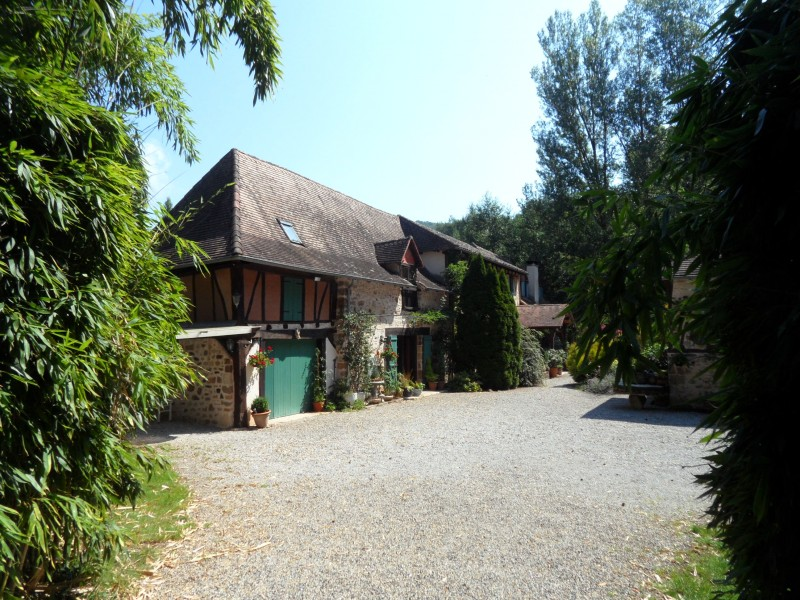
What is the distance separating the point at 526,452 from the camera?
A: 291 inches

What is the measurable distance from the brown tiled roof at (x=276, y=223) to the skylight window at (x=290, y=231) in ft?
0.42

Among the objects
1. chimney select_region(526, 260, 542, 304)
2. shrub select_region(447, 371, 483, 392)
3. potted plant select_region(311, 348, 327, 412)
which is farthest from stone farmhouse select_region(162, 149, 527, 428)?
chimney select_region(526, 260, 542, 304)

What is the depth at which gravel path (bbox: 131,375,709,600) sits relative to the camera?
349 cm

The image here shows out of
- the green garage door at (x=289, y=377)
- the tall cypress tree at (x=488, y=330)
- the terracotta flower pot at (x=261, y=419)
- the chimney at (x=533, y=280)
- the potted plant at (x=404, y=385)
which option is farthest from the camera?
the chimney at (x=533, y=280)

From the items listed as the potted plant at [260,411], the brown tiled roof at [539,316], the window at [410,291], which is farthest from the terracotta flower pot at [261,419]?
the brown tiled roof at [539,316]

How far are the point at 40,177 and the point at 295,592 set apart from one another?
2959 mm

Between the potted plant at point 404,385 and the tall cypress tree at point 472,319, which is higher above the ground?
the tall cypress tree at point 472,319

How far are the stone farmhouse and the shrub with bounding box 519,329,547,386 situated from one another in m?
3.48

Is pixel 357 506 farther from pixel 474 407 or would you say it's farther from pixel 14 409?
pixel 474 407

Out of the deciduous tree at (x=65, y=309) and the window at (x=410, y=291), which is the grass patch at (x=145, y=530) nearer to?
the deciduous tree at (x=65, y=309)

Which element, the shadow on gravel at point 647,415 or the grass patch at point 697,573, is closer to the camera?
the grass patch at point 697,573

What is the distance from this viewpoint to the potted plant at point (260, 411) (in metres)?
9.66

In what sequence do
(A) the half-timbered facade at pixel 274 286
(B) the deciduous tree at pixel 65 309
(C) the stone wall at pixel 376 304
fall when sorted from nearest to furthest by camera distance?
1. (B) the deciduous tree at pixel 65 309
2. (A) the half-timbered facade at pixel 274 286
3. (C) the stone wall at pixel 376 304

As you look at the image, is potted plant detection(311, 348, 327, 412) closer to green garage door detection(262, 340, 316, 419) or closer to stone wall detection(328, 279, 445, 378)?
green garage door detection(262, 340, 316, 419)
